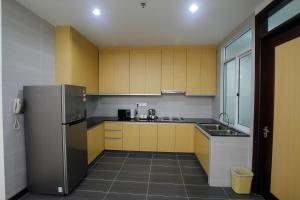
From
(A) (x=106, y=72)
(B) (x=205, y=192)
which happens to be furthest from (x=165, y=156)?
(A) (x=106, y=72)

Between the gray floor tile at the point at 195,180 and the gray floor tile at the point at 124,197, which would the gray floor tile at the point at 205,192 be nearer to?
the gray floor tile at the point at 195,180

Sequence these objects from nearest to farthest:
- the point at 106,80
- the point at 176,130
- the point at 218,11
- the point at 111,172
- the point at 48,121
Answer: the point at 48,121
the point at 218,11
the point at 111,172
the point at 176,130
the point at 106,80

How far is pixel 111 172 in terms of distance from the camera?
3146 mm

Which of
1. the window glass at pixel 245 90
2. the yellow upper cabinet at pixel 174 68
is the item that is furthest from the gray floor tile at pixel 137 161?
the window glass at pixel 245 90

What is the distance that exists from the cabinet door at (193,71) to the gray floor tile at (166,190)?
7.30 feet

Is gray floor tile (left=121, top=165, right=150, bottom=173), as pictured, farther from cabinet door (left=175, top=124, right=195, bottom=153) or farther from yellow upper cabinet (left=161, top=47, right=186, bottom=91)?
yellow upper cabinet (left=161, top=47, right=186, bottom=91)

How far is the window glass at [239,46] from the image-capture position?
2812mm

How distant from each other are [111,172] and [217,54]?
11.3ft

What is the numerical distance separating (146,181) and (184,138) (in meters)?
1.50

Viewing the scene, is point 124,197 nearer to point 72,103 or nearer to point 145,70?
point 72,103

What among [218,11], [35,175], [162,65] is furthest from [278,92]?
[35,175]

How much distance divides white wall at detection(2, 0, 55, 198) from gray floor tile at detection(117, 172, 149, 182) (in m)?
1.39

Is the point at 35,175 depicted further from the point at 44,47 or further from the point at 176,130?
the point at 176,130

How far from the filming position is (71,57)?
302 centimetres
